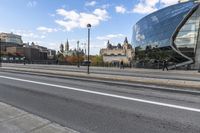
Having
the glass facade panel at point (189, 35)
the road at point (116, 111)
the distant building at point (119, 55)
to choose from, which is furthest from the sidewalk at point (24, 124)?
the distant building at point (119, 55)

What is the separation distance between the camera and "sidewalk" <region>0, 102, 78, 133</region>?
586 centimetres

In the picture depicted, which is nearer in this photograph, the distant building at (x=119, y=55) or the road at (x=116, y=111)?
the road at (x=116, y=111)

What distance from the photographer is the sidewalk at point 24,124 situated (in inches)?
231

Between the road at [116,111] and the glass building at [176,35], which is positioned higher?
the glass building at [176,35]

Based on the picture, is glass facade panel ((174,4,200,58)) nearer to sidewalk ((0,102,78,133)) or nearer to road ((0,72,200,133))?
road ((0,72,200,133))

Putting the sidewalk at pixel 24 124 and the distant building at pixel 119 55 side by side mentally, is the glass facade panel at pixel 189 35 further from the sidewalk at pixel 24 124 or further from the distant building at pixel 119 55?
the sidewalk at pixel 24 124

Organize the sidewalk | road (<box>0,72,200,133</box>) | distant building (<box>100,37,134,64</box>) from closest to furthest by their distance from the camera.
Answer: the sidewalk, road (<box>0,72,200,133</box>), distant building (<box>100,37,134,64</box>)

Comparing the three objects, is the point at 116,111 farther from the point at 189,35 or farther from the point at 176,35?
the point at 176,35

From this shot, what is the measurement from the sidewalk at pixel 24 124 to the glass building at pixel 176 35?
132ft

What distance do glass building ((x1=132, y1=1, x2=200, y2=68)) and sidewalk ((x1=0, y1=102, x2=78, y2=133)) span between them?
40186 mm

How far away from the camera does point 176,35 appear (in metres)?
51.0

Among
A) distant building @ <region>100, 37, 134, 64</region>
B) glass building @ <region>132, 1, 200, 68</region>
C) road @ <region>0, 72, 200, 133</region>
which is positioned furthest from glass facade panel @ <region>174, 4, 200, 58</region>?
road @ <region>0, 72, 200, 133</region>

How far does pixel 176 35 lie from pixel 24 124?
48119 millimetres

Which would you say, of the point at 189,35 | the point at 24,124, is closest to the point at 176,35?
the point at 189,35
